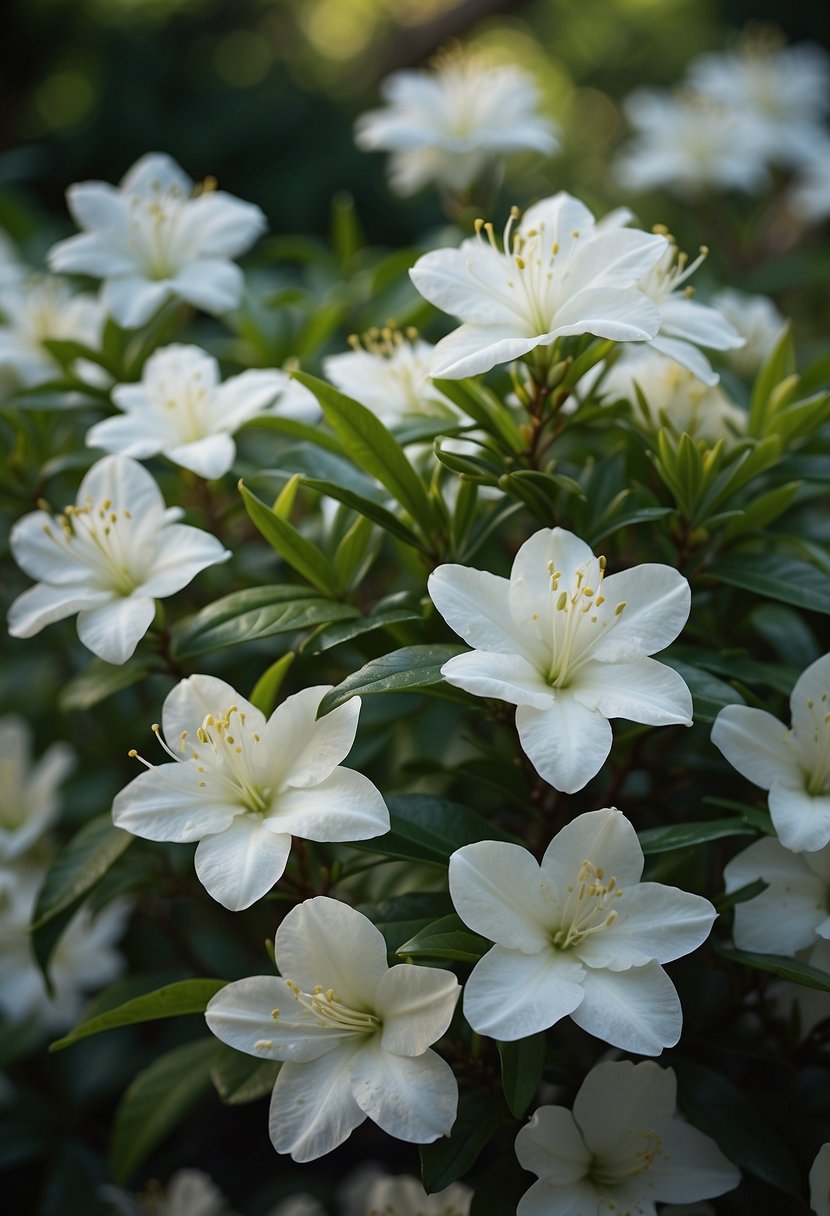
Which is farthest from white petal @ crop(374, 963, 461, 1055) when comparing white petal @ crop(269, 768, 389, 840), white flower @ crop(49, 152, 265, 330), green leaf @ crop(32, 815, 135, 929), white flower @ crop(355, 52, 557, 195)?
white flower @ crop(355, 52, 557, 195)

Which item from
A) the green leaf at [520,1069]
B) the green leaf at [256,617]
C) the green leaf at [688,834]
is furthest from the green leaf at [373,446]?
the green leaf at [520,1069]

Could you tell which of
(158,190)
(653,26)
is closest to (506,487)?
(158,190)

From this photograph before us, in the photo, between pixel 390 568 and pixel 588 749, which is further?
pixel 390 568

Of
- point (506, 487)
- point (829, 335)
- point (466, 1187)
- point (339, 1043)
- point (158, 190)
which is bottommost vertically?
point (466, 1187)

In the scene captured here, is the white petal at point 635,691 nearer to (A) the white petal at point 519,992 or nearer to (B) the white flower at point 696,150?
(A) the white petal at point 519,992

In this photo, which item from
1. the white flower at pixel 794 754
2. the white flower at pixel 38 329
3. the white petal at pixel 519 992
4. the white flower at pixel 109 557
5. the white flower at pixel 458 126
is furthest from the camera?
the white flower at pixel 458 126

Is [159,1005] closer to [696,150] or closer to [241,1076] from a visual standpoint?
[241,1076]

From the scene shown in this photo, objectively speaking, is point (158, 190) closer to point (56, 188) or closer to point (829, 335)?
point (829, 335)
